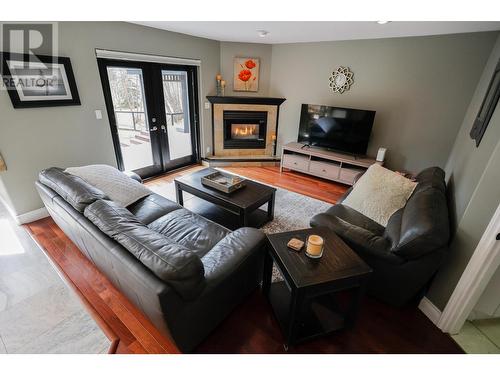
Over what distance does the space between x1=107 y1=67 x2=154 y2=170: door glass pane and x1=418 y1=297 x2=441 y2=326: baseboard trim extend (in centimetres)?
401

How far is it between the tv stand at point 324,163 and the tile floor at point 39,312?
3533 millimetres

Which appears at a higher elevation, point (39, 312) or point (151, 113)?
point (151, 113)

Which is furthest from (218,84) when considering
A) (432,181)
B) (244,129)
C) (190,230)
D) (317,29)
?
(432,181)

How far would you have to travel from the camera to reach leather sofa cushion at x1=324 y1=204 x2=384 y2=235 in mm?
2089

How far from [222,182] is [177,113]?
222cm

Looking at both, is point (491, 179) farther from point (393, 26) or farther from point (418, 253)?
point (393, 26)

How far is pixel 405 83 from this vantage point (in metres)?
3.43

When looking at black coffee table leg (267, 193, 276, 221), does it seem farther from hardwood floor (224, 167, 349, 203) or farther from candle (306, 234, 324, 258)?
candle (306, 234, 324, 258)

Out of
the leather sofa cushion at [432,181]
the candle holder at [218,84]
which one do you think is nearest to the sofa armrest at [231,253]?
the leather sofa cushion at [432,181]

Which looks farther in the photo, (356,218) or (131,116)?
(131,116)

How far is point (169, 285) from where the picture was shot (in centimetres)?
110

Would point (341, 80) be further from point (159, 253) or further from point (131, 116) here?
point (159, 253)

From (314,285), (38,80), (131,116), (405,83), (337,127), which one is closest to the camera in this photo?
(314,285)

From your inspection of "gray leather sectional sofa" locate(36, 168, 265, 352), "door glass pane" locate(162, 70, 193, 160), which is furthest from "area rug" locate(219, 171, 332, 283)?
"door glass pane" locate(162, 70, 193, 160)
